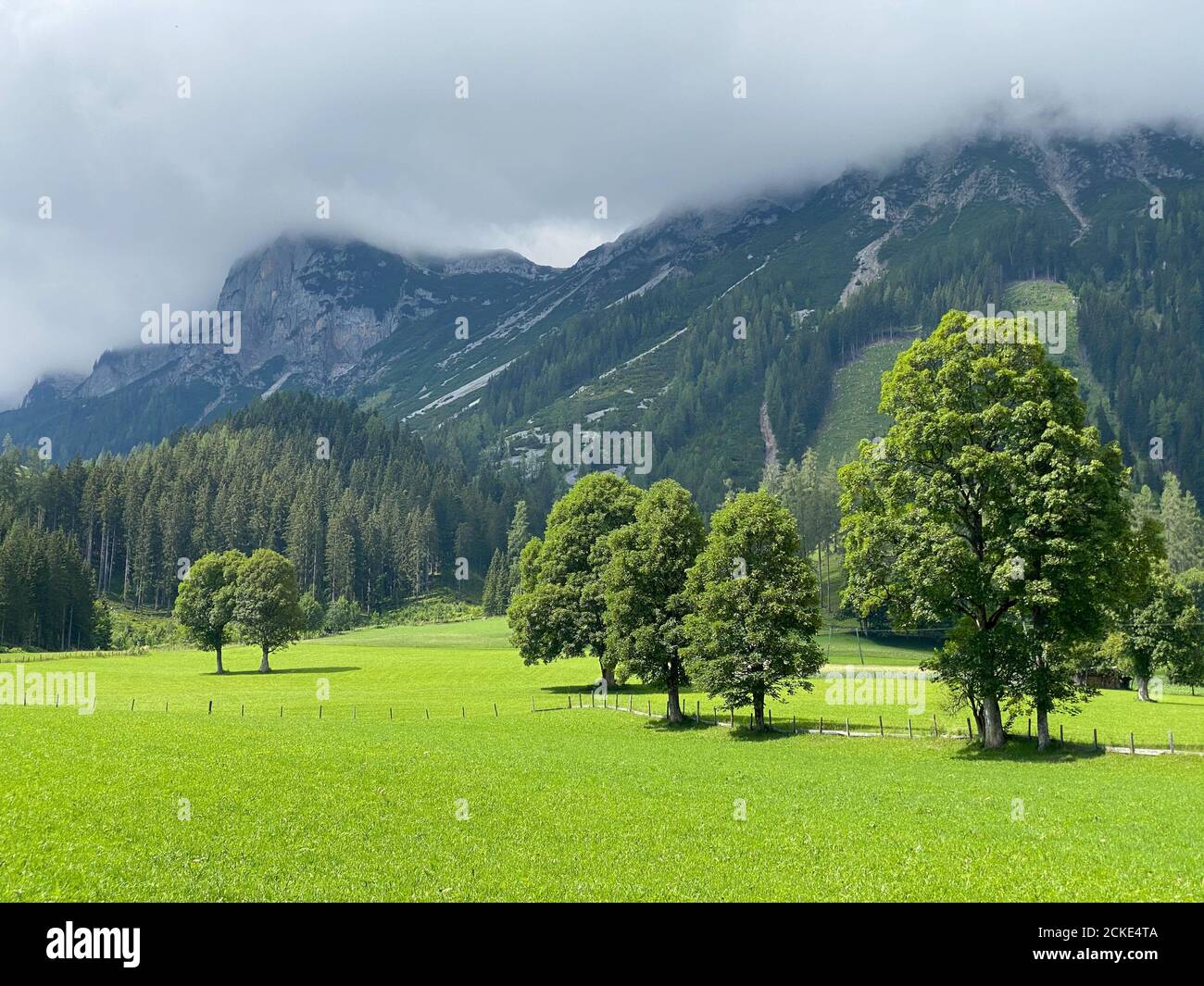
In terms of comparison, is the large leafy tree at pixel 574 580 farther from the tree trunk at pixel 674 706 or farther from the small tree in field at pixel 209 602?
the small tree in field at pixel 209 602

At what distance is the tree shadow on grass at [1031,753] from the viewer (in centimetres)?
4600

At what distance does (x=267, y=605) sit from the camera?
116000 millimetres

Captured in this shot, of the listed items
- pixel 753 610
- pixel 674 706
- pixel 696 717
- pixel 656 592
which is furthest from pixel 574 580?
pixel 753 610

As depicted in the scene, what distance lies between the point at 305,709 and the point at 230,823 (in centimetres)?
5237

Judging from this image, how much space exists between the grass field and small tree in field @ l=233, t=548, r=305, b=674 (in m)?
55.4

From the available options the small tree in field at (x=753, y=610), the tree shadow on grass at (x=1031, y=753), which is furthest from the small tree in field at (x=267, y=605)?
the tree shadow on grass at (x=1031, y=753)

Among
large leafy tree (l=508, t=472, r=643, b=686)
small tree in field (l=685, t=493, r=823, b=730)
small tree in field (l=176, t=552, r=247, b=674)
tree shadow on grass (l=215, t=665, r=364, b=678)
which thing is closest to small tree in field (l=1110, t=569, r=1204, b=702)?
small tree in field (l=685, t=493, r=823, b=730)

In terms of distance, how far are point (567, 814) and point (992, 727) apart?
2991cm

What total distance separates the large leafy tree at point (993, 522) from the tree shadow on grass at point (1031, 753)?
117 centimetres

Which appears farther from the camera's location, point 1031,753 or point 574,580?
point 574,580

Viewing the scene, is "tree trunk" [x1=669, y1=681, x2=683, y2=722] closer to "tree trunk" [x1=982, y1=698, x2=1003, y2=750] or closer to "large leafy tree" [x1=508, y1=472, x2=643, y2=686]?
"large leafy tree" [x1=508, y1=472, x2=643, y2=686]

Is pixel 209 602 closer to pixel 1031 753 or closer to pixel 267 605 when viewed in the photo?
pixel 267 605
